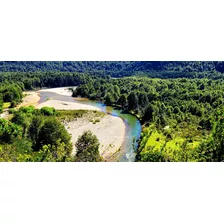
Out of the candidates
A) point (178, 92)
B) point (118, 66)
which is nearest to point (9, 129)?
point (118, 66)

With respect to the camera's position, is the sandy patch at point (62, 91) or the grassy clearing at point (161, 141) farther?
the sandy patch at point (62, 91)

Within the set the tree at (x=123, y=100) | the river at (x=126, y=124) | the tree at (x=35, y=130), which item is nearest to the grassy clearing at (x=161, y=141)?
the river at (x=126, y=124)

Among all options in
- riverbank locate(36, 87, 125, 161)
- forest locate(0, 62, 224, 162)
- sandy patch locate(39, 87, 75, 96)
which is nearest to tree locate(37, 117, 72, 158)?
forest locate(0, 62, 224, 162)

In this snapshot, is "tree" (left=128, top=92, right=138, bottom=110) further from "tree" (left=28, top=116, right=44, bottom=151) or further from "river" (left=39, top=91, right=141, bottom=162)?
A: "tree" (left=28, top=116, right=44, bottom=151)

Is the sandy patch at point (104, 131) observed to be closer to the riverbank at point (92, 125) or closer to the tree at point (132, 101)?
the riverbank at point (92, 125)

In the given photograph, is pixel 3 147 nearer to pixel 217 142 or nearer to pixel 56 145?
pixel 56 145

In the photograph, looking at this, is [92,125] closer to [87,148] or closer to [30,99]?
[87,148]
